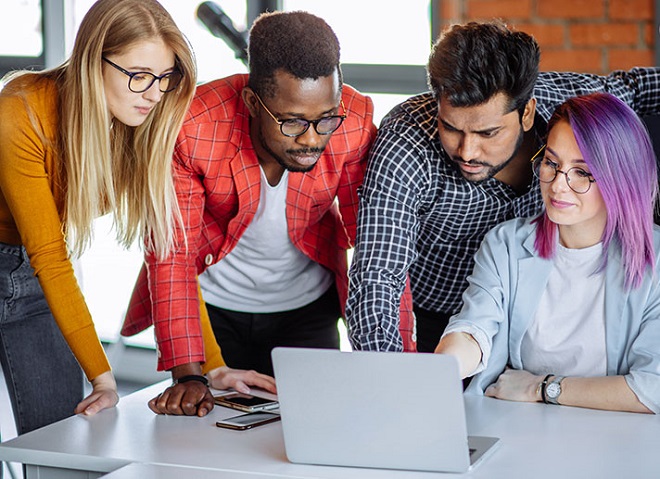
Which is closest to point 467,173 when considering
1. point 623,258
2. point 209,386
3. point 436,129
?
point 436,129

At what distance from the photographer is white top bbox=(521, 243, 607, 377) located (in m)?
1.96

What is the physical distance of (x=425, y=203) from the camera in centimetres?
222

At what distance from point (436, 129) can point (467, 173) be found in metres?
0.18

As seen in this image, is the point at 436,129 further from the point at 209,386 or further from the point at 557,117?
the point at 209,386

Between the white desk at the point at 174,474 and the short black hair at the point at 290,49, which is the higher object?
the short black hair at the point at 290,49

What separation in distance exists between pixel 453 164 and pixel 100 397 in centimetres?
92

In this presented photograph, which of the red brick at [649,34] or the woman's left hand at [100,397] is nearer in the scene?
the woman's left hand at [100,397]

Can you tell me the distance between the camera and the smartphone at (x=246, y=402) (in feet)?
6.22

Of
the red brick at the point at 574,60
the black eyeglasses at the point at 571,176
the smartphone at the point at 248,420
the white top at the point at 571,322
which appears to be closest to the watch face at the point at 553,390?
the white top at the point at 571,322

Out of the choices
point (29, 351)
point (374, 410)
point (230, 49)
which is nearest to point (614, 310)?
point (374, 410)

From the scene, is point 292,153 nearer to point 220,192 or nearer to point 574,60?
point 220,192

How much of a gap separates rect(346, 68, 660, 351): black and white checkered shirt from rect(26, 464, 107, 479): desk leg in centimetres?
65

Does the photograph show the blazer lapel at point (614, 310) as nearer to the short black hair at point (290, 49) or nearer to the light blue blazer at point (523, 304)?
the light blue blazer at point (523, 304)

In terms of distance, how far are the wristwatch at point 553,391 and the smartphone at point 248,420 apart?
0.52m
